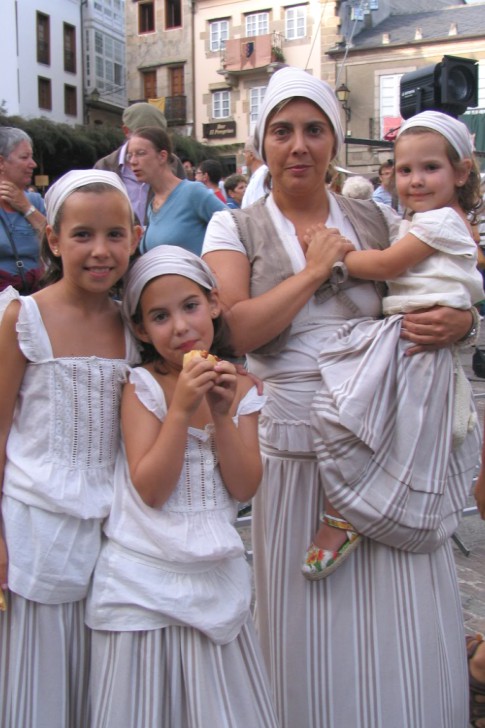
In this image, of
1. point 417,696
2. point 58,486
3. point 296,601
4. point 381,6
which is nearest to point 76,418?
point 58,486

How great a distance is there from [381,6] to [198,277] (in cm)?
3470

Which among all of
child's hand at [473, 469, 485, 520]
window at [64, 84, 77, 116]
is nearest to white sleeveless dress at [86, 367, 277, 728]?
child's hand at [473, 469, 485, 520]

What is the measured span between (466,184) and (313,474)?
925 millimetres

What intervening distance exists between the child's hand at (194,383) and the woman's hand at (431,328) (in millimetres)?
587

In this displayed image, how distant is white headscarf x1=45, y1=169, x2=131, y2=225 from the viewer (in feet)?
5.53

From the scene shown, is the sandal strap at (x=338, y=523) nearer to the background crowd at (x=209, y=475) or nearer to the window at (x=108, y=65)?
the background crowd at (x=209, y=475)

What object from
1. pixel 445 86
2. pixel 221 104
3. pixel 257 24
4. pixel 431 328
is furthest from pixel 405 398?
pixel 257 24

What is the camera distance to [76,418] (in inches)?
66.6

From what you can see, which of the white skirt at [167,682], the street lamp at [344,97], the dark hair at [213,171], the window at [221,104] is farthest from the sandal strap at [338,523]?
the window at [221,104]

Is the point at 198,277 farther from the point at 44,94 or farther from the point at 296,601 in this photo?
the point at 44,94

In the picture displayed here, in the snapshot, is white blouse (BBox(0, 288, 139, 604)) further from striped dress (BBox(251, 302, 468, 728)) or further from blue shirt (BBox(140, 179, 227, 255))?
blue shirt (BBox(140, 179, 227, 255))

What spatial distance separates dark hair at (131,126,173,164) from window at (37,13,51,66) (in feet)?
113

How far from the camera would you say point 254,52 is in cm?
3284

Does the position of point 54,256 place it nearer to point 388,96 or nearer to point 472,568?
point 472,568
